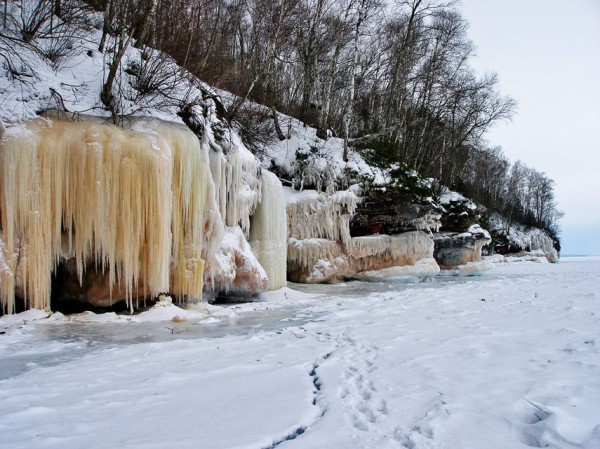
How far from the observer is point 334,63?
14.6 metres

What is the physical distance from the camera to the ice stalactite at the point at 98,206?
5.50 meters

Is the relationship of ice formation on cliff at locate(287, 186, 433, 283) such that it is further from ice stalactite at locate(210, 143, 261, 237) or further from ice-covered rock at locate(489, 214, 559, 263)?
ice-covered rock at locate(489, 214, 559, 263)

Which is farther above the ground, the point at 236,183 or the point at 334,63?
the point at 334,63

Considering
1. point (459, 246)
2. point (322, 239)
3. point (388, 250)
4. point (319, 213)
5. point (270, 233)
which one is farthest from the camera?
point (459, 246)

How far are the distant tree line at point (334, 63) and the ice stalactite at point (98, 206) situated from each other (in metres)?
1.37

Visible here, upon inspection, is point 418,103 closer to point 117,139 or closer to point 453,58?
point 453,58

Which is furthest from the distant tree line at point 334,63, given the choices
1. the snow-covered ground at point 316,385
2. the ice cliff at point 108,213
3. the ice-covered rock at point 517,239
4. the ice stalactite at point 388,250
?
the ice-covered rock at point 517,239

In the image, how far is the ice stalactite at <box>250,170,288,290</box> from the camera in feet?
32.9

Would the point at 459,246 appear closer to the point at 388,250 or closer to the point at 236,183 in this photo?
the point at 388,250

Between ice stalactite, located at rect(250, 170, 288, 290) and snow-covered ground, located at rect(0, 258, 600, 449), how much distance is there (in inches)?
197

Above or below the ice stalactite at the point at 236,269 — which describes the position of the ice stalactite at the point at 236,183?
above

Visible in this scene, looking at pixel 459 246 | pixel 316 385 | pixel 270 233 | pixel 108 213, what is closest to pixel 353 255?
pixel 270 233

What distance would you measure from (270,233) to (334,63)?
798cm

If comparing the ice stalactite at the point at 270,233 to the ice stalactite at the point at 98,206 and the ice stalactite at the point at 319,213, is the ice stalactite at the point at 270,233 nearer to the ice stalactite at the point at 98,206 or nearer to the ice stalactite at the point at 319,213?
the ice stalactite at the point at 319,213
